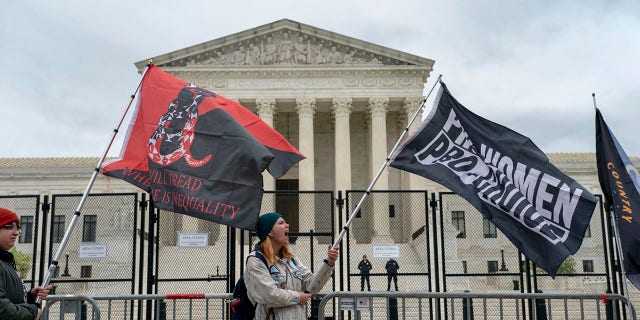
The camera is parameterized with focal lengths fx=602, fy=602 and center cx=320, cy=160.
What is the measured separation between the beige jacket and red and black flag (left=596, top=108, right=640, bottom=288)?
12.4 ft

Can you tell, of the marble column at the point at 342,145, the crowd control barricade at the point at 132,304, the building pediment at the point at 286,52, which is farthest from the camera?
the building pediment at the point at 286,52

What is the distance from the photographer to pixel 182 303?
696 inches

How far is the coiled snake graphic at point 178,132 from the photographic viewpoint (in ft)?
25.2

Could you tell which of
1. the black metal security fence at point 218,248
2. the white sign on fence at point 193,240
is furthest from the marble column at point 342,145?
the white sign on fence at point 193,240

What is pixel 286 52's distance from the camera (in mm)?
44531

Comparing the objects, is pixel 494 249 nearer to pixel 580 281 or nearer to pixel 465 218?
pixel 465 218

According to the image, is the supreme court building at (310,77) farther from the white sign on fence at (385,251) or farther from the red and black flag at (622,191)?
the red and black flag at (622,191)

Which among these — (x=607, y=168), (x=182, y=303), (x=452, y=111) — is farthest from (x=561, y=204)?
(x=182, y=303)

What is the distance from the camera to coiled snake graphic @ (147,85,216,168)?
303 inches

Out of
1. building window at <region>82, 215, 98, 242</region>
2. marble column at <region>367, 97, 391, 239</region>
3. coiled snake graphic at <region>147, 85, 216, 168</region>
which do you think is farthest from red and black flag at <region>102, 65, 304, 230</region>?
marble column at <region>367, 97, 391, 239</region>

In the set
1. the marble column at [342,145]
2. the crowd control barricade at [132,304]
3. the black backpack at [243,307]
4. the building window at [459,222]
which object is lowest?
the crowd control barricade at [132,304]

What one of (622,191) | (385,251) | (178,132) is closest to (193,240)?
(385,251)

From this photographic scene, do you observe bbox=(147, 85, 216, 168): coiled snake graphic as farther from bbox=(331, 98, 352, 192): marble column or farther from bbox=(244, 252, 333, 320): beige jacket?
bbox=(331, 98, 352, 192): marble column

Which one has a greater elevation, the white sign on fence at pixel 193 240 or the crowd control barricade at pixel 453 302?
the white sign on fence at pixel 193 240
